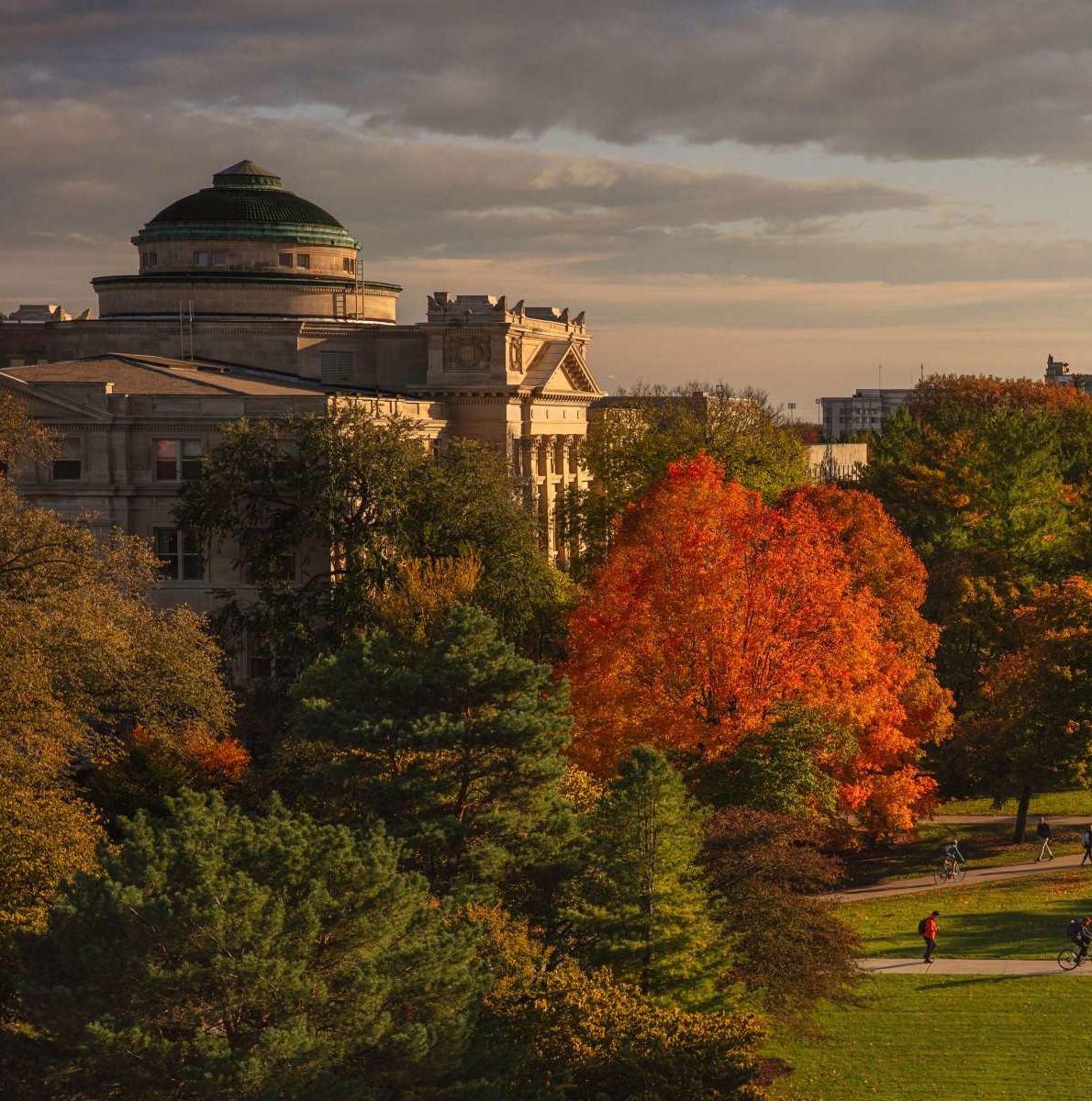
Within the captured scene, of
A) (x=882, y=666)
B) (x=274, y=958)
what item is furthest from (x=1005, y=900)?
(x=274, y=958)

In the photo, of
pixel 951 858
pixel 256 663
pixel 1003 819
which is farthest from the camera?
pixel 256 663

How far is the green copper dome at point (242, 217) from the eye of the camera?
95438 millimetres

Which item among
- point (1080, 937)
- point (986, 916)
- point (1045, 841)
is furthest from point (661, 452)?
point (1080, 937)

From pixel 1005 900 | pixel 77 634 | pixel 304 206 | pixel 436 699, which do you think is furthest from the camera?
pixel 304 206

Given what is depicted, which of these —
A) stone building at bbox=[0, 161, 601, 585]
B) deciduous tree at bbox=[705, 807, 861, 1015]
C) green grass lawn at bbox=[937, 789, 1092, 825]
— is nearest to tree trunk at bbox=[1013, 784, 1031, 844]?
green grass lawn at bbox=[937, 789, 1092, 825]

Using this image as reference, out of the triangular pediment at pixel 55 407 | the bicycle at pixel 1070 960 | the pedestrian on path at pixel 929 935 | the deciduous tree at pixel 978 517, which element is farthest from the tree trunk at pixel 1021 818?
the triangular pediment at pixel 55 407

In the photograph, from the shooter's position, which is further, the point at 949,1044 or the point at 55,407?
the point at 55,407

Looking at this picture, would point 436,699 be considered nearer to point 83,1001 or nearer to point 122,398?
point 83,1001

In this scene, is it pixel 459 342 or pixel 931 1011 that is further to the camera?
pixel 459 342

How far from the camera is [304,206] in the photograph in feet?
324

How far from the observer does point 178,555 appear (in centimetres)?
7194

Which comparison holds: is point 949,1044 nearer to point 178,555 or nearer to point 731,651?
point 731,651

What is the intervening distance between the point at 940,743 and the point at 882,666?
11.3m

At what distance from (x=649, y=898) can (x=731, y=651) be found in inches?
771
